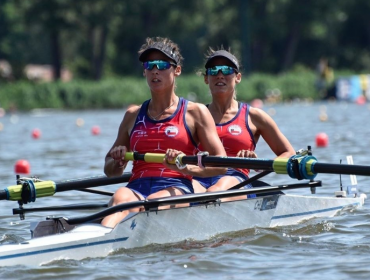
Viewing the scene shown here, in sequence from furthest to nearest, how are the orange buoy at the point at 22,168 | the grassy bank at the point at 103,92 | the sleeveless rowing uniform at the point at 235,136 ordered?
the grassy bank at the point at 103,92 → the orange buoy at the point at 22,168 → the sleeveless rowing uniform at the point at 235,136

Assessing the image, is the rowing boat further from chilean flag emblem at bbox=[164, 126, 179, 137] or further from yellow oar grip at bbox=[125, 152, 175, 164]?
chilean flag emblem at bbox=[164, 126, 179, 137]

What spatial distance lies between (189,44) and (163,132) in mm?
65127

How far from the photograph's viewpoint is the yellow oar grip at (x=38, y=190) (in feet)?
23.7

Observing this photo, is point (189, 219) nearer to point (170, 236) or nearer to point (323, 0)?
point (170, 236)

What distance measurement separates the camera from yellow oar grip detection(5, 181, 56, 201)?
723 centimetres

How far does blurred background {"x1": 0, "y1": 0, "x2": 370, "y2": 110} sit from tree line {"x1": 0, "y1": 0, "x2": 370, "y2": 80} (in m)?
0.07

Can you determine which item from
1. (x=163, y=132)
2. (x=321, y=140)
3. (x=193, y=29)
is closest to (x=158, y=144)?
(x=163, y=132)

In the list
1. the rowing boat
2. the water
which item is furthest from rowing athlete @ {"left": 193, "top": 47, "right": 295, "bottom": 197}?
the water

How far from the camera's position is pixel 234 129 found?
7.94 meters

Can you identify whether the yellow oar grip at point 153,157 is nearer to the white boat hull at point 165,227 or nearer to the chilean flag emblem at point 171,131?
the chilean flag emblem at point 171,131

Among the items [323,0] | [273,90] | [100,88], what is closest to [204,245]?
[100,88]

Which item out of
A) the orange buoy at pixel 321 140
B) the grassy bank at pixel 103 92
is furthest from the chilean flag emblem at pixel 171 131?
the grassy bank at pixel 103 92

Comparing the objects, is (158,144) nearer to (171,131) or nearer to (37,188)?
(171,131)

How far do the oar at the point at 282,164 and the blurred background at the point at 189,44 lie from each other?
36913 millimetres
